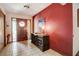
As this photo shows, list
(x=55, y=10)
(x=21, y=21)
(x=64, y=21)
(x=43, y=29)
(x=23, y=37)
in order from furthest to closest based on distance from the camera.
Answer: (x=21, y=21), (x=23, y=37), (x=43, y=29), (x=55, y=10), (x=64, y=21)

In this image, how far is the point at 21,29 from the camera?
643 centimetres

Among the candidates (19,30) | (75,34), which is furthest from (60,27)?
(19,30)

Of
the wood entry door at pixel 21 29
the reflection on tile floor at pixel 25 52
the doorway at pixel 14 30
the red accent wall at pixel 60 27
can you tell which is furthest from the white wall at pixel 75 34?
the doorway at pixel 14 30

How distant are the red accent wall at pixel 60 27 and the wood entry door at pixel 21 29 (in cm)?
244

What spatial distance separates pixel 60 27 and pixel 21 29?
3767mm

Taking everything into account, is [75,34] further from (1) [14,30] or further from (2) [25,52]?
(1) [14,30]

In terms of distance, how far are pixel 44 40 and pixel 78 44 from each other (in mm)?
1501

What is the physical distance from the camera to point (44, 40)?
386 centimetres

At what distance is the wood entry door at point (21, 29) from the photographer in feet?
20.2

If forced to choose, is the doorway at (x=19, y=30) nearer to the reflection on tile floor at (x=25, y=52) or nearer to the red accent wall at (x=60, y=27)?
the reflection on tile floor at (x=25, y=52)

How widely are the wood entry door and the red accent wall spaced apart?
2441 mm

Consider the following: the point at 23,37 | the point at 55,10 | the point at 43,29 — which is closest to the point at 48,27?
the point at 43,29

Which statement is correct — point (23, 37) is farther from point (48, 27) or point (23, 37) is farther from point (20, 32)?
point (48, 27)

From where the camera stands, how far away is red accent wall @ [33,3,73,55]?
9.02 ft
